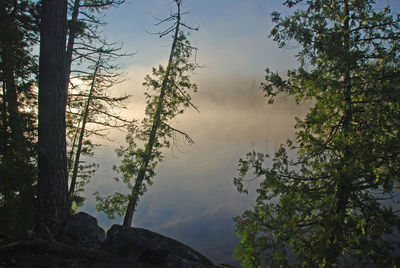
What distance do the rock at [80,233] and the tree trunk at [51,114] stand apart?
41cm

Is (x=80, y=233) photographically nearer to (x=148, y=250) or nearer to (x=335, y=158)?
(x=148, y=250)

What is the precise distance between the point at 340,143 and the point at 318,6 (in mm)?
4539

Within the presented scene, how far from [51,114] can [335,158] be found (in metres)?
8.11

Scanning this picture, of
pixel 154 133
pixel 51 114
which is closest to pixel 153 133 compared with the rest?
pixel 154 133

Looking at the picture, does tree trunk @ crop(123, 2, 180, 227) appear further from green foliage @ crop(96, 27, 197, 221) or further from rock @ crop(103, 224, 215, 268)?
rock @ crop(103, 224, 215, 268)

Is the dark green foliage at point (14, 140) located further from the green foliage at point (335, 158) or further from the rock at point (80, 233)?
the green foliage at point (335, 158)

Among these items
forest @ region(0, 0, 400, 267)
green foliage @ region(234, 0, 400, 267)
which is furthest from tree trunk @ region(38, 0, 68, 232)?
green foliage @ region(234, 0, 400, 267)

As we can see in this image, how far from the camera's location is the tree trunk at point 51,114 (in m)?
6.77

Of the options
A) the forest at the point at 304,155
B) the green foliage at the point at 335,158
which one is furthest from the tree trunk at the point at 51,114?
the green foliage at the point at 335,158

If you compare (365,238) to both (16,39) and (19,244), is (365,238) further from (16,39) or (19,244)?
(16,39)

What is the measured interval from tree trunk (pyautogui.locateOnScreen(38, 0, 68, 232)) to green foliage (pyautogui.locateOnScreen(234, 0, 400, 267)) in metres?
5.33

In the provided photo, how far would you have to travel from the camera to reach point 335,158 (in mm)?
6426

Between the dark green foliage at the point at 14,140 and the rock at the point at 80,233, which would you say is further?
the rock at the point at 80,233

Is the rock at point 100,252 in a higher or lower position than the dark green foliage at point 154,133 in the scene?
lower
